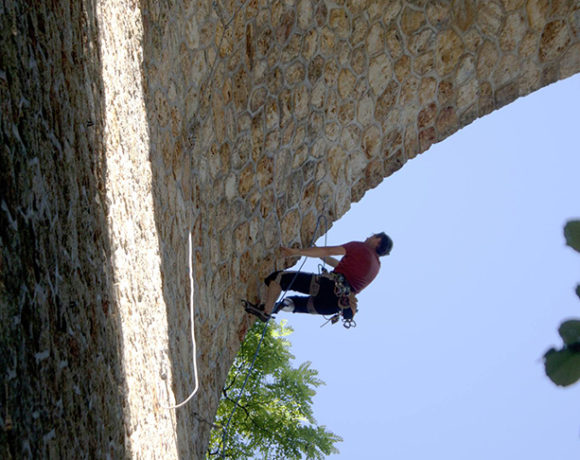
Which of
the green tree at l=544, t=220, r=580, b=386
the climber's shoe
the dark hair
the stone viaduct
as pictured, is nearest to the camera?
the green tree at l=544, t=220, r=580, b=386

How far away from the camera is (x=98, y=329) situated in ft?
8.91

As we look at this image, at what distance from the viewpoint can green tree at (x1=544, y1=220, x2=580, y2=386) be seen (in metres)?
1.33

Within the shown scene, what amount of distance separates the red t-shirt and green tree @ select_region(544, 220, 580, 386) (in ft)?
13.1

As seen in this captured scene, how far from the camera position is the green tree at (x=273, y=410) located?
9.22m

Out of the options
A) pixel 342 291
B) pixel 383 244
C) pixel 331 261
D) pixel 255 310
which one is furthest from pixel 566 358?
pixel 331 261

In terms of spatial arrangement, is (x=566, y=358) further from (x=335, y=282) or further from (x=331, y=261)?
(x=331, y=261)

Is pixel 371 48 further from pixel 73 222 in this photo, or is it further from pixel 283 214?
pixel 73 222

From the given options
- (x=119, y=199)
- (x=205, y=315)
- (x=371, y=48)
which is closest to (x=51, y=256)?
(x=119, y=199)

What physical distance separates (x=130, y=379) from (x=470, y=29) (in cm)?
363

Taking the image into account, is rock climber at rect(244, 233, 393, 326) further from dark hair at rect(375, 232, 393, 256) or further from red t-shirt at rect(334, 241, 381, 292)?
dark hair at rect(375, 232, 393, 256)

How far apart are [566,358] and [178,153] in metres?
3.10

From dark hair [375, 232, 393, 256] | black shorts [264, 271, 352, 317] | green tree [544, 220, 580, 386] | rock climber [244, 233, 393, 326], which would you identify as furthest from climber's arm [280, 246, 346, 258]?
green tree [544, 220, 580, 386]

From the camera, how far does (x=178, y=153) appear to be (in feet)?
13.8

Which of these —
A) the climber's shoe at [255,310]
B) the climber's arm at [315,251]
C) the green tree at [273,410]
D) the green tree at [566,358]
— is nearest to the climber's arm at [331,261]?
the climber's arm at [315,251]
